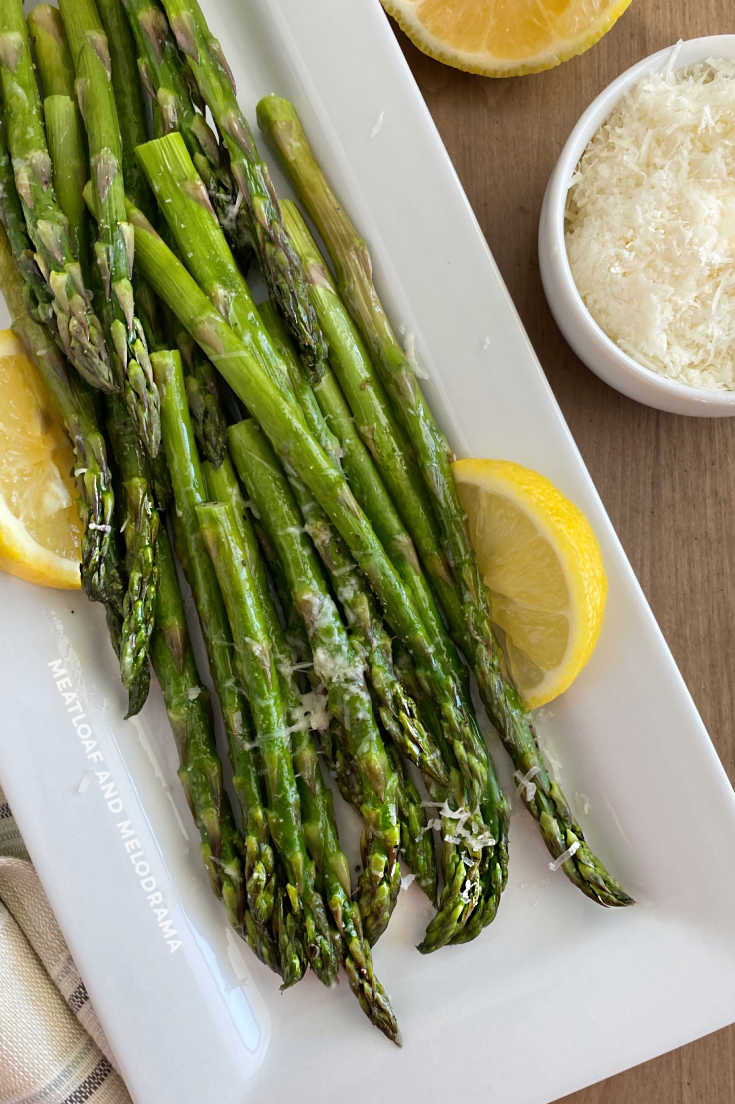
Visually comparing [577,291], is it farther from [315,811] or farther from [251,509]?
[315,811]

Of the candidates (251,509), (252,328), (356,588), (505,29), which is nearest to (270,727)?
(356,588)

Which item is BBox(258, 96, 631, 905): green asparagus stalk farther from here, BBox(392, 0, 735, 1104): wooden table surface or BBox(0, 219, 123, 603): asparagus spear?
BBox(0, 219, 123, 603): asparagus spear

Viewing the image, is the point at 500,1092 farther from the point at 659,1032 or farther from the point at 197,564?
the point at 197,564

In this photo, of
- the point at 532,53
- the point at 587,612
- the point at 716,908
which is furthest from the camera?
the point at 532,53

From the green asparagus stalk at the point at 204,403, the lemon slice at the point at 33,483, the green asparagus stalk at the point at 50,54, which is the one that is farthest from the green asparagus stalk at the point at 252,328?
the lemon slice at the point at 33,483

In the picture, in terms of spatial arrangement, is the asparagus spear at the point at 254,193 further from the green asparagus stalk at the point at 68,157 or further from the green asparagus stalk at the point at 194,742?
the green asparagus stalk at the point at 194,742

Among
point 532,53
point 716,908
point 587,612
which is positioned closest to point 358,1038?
point 716,908
